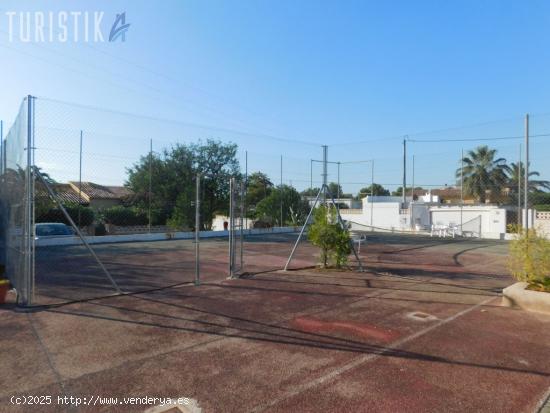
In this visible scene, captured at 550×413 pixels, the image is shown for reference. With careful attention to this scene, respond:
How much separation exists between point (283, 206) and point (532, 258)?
2043 centimetres

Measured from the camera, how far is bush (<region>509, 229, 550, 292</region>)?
23.0 ft

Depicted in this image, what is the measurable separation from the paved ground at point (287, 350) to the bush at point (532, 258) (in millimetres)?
744

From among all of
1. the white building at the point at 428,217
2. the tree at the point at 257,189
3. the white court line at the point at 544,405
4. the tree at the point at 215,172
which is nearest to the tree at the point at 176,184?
the tree at the point at 215,172

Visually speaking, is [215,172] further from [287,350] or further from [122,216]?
[287,350]

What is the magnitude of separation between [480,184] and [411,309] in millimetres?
38960

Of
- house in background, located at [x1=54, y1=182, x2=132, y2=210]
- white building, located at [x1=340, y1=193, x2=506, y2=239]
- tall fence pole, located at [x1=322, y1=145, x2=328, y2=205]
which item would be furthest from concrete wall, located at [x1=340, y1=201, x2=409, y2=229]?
tall fence pole, located at [x1=322, y1=145, x2=328, y2=205]

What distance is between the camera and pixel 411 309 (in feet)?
22.5

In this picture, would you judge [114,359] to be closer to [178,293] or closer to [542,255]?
[178,293]

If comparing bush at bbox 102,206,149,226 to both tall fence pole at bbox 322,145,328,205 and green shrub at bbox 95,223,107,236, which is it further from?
tall fence pole at bbox 322,145,328,205

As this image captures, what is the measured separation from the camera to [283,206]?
27.1 metres

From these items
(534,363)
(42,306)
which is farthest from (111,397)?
(534,363)

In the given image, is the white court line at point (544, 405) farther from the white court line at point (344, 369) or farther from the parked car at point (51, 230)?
the parked car at point (51, 230)

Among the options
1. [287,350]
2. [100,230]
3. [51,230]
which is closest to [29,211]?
[287,350]

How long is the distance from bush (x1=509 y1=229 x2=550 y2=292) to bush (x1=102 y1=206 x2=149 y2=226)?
23.3m
